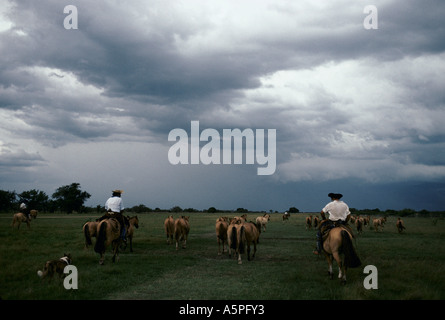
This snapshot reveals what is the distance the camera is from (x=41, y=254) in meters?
14.9

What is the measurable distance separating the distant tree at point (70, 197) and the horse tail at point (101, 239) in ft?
325

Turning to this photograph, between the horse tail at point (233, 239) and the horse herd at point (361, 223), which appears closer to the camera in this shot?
the horse tail at point (233, 239)

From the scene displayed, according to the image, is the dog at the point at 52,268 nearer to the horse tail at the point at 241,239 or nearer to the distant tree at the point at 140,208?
the horse tail at the point at 241,239

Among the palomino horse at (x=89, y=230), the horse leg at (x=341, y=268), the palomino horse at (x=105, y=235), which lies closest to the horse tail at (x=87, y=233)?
the palomino horse at (x=89, y=230)

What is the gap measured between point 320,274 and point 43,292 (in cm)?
832

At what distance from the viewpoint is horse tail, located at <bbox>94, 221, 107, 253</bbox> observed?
12461 millimetres

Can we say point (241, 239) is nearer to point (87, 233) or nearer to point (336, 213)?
point (336, 213)

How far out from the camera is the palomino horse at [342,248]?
9203 mm

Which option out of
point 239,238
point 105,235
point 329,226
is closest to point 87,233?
point 105,235

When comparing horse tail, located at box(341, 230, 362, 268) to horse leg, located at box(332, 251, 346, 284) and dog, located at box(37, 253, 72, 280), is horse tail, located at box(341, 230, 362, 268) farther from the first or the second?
dog, located at box(37, 253, 72, 280)

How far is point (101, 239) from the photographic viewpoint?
41.1ft
